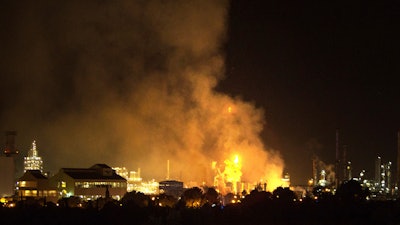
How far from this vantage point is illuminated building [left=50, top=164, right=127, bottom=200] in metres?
40.8

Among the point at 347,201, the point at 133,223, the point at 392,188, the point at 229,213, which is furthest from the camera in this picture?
the point at 392,188

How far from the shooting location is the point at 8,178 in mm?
41594

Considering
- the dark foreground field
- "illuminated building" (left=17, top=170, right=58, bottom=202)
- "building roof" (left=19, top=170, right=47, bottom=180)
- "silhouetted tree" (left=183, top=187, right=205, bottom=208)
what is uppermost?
"building roof" (left=19, top=170, right=47, bottom=180)

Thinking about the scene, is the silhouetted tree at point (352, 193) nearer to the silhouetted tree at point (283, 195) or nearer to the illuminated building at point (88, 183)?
the silhouetted tree at point (283, 195)

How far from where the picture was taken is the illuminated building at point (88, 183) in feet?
134

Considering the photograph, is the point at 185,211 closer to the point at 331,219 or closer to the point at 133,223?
the point at 133,223

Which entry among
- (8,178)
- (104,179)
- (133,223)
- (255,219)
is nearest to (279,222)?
(255,219)

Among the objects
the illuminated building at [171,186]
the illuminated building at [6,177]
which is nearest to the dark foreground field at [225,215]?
the illuminated building at [6,177]

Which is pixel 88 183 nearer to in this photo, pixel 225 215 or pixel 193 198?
pixel 193 198

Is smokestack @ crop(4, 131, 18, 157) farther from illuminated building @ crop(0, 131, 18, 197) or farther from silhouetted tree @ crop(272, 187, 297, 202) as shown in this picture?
silhouetted tree @ crop(272, 187, 297, 202)

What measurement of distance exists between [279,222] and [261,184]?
74.5ft

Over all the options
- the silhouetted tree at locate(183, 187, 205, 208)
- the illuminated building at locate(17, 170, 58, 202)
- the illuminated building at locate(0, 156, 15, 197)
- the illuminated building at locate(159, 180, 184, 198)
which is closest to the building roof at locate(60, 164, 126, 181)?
the illuminated building at locate(17, 170, 58, 202)

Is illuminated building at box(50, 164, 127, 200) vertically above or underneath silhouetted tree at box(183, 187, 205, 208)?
above

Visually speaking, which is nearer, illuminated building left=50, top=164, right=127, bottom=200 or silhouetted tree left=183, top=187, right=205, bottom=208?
silhouetted tree left=183, top=187, right=205, bottom=208
